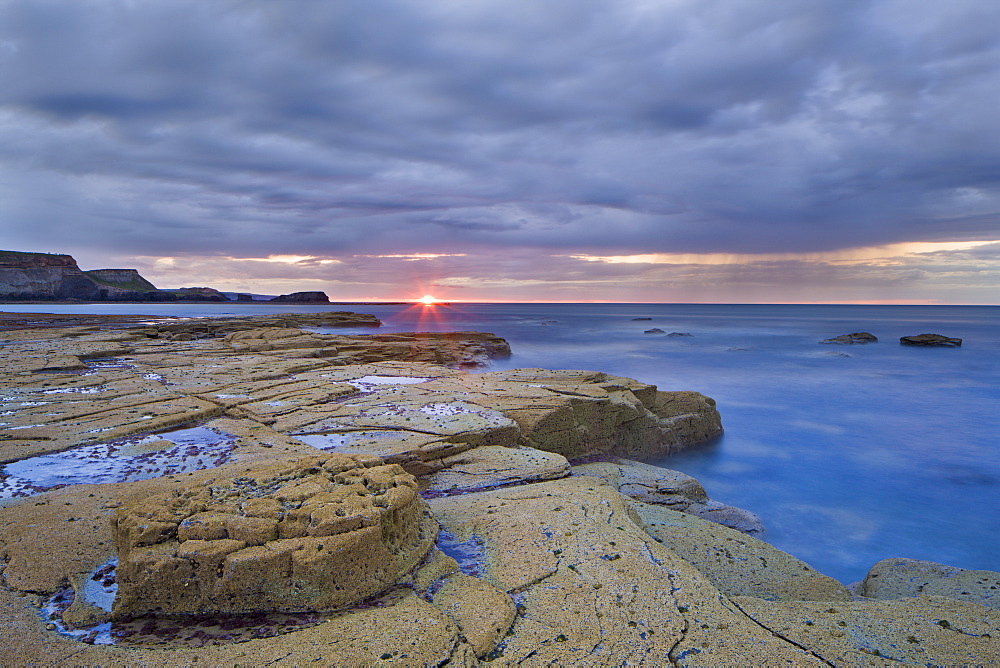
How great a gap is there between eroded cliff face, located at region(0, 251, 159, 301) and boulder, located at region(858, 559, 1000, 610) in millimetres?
124261

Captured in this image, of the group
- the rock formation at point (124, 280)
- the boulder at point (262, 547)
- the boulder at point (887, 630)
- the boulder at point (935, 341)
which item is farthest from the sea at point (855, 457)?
the rock formation at point (124, 280)

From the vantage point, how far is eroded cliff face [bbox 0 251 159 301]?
303 feet

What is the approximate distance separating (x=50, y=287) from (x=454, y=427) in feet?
406

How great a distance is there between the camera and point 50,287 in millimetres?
97312

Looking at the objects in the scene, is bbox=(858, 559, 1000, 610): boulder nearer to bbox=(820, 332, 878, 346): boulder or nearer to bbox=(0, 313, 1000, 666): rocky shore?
bbox=(0, 313, 1000, 666): rocky shore

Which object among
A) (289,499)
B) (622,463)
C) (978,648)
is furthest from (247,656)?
(622,463)

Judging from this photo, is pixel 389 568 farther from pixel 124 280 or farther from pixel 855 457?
pixel 124 280

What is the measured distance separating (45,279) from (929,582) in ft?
419

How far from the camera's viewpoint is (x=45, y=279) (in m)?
96.1

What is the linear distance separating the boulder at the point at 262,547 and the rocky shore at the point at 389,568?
13mm

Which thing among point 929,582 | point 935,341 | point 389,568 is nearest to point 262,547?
point 389,568

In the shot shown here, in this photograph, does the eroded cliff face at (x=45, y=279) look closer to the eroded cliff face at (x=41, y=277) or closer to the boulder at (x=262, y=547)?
the eroded cliff face at (x=41, y=277)

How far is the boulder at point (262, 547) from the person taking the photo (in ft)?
10.6

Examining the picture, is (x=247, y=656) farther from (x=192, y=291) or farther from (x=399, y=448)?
(x=192, y=291)
